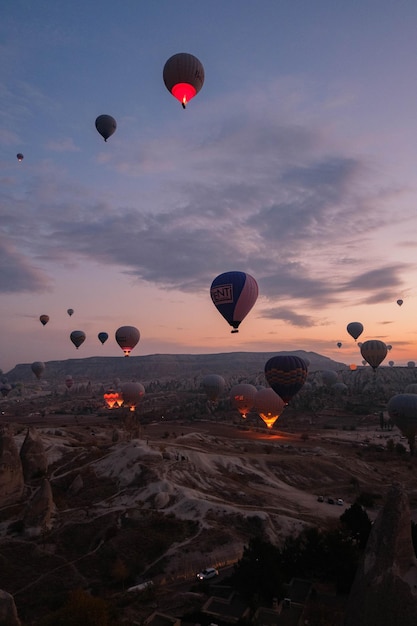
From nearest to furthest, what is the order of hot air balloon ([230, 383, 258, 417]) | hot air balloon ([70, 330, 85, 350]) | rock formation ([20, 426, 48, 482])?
rock formation ([20, 426, 48, 482]) → hot air balloon ([230, 383, 258, 417]) → hot air balloon ([70, 330, 85, 350])

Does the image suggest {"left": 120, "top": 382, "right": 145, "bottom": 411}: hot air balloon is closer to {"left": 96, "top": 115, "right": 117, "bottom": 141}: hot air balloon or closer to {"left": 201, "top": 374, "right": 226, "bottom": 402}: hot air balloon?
{"left": 201, "top": 374, "right": 226, "bottom": 402}: hot air balloon

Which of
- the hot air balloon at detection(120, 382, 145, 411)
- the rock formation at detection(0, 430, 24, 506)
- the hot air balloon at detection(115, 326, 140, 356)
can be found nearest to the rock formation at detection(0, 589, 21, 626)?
the rock formation at detection(0, 430, 24, 506)

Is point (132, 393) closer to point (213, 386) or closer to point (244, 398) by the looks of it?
→ point (213, 386)

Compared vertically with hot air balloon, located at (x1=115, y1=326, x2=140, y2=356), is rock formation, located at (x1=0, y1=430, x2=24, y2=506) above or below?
below

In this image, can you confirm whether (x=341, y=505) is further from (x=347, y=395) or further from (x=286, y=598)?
(x=347, y=395)

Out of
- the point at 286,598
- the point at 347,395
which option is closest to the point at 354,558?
the point at 286,598

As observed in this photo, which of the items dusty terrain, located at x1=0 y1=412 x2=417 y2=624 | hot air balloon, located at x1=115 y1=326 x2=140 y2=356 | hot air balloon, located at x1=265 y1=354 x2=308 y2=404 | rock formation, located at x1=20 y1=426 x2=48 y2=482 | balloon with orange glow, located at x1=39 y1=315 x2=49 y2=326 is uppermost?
balloon with orange glow, located at x1=39 y1=315 x2=49 y2=326
